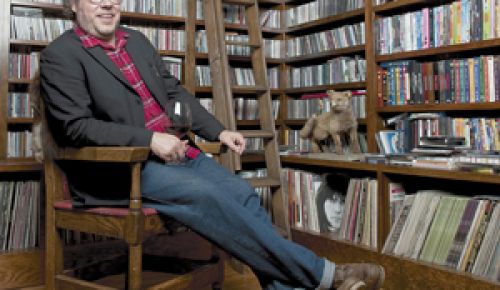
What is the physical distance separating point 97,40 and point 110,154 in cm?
50

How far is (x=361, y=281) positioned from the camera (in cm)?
152

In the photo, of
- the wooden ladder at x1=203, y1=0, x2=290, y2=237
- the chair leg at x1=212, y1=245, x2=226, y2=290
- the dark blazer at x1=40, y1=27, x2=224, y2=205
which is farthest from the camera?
the wooden ladder at x1=203, y1=0, x2=290, y2=237

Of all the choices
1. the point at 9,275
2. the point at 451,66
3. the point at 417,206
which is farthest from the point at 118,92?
the point at 451,66

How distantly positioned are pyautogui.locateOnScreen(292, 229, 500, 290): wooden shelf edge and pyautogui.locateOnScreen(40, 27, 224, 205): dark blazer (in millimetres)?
1214

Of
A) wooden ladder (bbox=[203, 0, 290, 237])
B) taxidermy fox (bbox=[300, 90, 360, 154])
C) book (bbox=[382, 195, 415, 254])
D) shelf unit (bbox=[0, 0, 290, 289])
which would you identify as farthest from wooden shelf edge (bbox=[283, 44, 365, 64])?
book (bbox=[382, 195, 415, 254])

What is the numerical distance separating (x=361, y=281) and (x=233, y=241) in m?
0.40

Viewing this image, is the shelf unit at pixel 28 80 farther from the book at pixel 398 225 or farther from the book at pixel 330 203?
the book at pixel 398 225

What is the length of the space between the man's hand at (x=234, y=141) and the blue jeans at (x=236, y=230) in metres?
0.29

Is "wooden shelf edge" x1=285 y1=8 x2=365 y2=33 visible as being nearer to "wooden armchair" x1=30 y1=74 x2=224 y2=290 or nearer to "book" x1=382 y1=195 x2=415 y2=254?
"book" x1=382 y1=195 x2=415 y2=254

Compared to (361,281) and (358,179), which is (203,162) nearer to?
(361,281)

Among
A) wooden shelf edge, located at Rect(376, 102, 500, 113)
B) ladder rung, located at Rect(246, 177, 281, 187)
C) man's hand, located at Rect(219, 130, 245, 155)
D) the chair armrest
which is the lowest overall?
ladder rung, located at Rect(246, 177, 281, 187)

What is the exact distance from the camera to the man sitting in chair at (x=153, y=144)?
1.49 metres

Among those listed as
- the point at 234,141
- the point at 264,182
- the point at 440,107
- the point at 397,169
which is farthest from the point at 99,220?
the point at 440,107

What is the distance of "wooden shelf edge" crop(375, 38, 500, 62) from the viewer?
2131 millimetres
